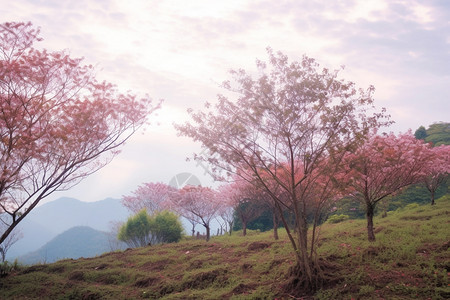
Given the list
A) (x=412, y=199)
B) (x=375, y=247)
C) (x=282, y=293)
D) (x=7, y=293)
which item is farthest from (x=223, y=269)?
(x=412, y=199)

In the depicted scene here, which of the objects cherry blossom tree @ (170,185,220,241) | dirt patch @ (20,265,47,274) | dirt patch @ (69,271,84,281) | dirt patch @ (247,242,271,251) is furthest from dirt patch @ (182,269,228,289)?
cherry blossom tree @ (170,185,220,241)

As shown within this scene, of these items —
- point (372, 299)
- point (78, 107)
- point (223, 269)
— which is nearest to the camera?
point (372, 299)

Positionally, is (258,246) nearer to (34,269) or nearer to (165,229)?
(34,269)

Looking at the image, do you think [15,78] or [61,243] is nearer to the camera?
[15,78]

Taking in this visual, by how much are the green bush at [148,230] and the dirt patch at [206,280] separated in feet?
51.4

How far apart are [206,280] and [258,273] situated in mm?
1638

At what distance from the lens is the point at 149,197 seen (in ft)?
128

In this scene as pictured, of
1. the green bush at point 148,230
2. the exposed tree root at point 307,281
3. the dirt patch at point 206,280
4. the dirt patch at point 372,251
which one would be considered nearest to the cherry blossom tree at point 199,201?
the green bush at point 148,230

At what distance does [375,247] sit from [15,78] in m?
13.2

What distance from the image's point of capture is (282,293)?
822 centimetres

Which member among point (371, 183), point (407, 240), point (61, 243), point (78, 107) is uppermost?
point (78, 107)

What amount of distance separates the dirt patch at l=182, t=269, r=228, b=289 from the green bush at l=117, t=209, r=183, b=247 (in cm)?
1565

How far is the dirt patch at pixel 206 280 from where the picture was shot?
32.7ft

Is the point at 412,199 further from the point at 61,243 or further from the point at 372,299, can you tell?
the point at 61,243
